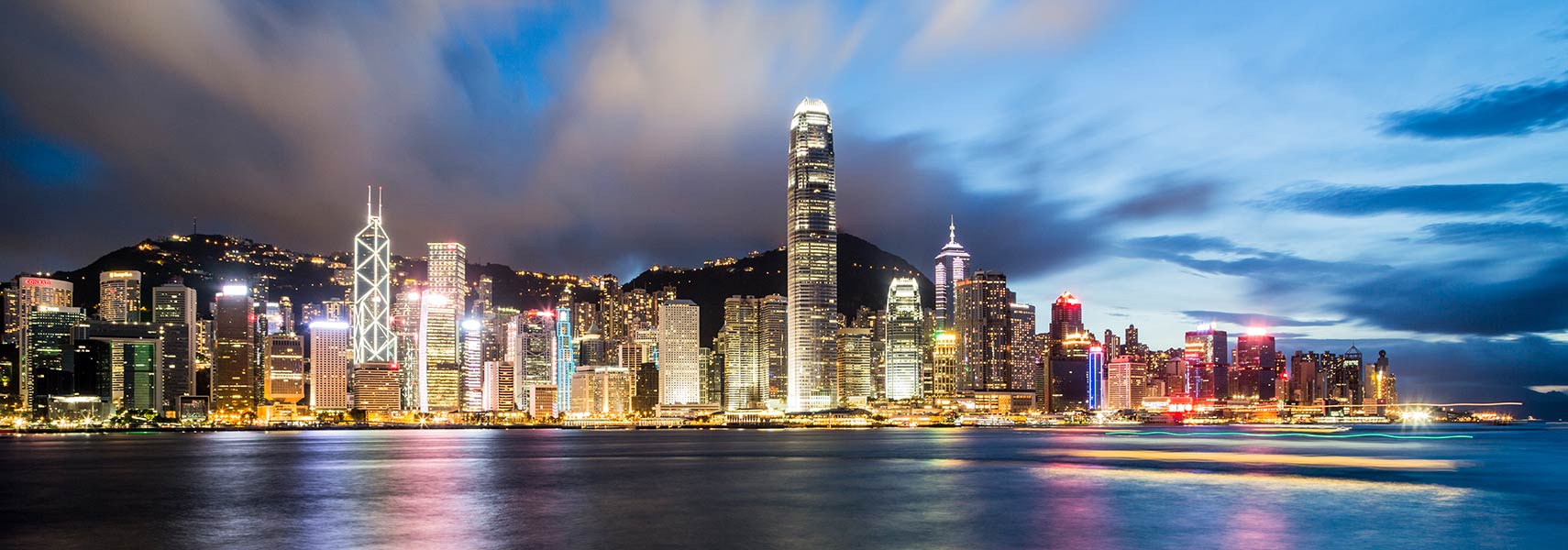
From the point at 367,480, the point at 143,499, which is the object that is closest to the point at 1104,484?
the point at 367,480

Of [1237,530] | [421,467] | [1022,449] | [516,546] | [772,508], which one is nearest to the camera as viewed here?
[516,546]

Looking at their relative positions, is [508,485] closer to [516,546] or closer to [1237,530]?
[516,546]

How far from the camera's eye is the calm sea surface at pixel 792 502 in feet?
160

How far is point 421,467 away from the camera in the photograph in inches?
3935

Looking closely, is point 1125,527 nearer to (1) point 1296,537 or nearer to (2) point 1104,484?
(1) point 1296,537

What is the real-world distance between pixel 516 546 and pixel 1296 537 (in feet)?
105

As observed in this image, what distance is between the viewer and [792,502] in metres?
63.8

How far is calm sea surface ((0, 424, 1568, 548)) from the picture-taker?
160ft

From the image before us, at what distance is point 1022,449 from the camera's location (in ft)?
459

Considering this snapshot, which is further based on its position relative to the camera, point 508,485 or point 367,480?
point 367,480

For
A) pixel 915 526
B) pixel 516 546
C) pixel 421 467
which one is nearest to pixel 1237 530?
pixel 915 526

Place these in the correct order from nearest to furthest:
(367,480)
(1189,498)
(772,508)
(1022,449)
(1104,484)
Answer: (772,508)
(1189,498)
(1104,484)
(367,480)
(1022,449)

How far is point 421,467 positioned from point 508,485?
25.7m

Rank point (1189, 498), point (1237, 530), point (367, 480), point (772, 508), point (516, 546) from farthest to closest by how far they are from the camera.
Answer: point (367, 480) → point (1189, 498) → point (772, 508) → point (1237, 530) → point (516, 546)
